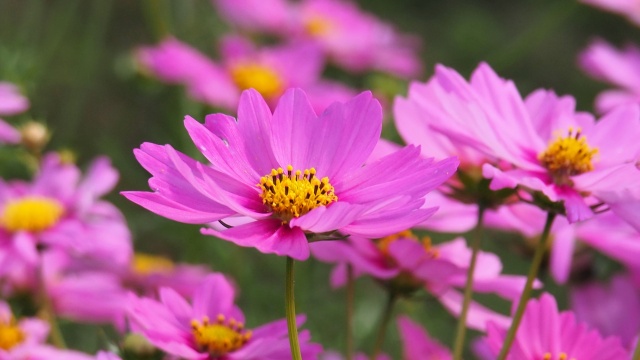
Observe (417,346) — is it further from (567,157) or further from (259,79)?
(259,79)

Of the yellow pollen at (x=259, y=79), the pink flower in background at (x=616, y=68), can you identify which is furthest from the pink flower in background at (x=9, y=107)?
the pink flower in background at (x=616, y=68)

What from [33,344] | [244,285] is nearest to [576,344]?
[33,344]

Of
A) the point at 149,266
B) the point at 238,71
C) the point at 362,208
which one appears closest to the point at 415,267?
the point at 362,208

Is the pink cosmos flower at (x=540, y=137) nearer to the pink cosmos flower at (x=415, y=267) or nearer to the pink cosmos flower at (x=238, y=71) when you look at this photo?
the pink cosmos flower at (x=415, y=267)

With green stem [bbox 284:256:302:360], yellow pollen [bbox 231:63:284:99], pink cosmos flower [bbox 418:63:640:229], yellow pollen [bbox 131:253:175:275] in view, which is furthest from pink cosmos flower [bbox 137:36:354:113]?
green stem [bbox 284:256:302:360]

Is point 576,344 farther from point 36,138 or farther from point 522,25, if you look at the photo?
point 522,25

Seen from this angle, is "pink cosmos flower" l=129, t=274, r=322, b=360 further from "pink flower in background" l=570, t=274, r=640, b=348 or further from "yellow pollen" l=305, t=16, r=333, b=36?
"yellow pollen" l=305, t=16, r=333, b=36
